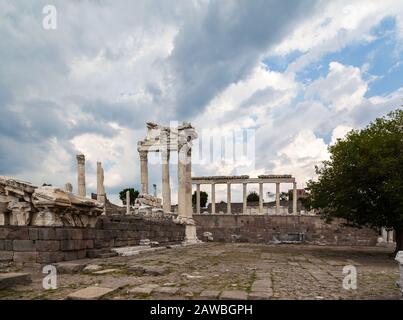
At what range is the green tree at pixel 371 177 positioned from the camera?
14.4 meters

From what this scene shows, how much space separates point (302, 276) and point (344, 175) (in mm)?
8450

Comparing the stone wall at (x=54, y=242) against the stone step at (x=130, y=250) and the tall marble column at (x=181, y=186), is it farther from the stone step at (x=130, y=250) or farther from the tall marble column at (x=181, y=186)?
the tall marble column at (x=181, y=186)

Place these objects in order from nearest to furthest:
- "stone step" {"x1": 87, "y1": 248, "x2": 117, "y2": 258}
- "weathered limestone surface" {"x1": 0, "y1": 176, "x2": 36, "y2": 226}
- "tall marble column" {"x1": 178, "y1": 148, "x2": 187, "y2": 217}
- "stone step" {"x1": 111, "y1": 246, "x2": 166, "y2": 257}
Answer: "weathered limestone surface" {"x1": 0, "y1": 176, "x2": 36, "y2": 226}, "stone step" {"x1": 87, "y1": 248, "x2": 117, "y2": 258}, "stone step" {"x1": 111, "y1": 246, "x2": 166, "y2": 257}, "tall marble column" {"x1": 178, "y1": 148, "x2": 187, "y2": 217}

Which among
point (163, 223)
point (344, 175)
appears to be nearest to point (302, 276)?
point (344, 175)

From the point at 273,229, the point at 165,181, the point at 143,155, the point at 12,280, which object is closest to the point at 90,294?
the point at 12,280

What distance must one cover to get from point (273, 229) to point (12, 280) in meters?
37.9

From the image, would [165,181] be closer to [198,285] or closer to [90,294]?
[198,285]

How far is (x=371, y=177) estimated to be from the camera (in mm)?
14953

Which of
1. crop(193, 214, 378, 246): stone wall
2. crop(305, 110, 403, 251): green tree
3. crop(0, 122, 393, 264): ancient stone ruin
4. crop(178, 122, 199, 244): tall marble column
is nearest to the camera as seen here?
crop(0, 122, 393, 264): ancient stone ruin

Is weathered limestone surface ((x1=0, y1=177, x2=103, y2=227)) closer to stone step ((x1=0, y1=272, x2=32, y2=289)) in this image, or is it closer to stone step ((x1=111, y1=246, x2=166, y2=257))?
stone step ((x1=111, y1=246, x2=166, y2=257))

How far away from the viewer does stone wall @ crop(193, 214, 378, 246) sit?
40.0 m

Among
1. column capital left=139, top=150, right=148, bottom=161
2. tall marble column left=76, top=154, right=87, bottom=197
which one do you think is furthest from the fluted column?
tall marble column left=76, top=154, right=87, bottom=197

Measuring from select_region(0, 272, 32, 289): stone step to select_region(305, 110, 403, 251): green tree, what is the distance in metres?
12.1
